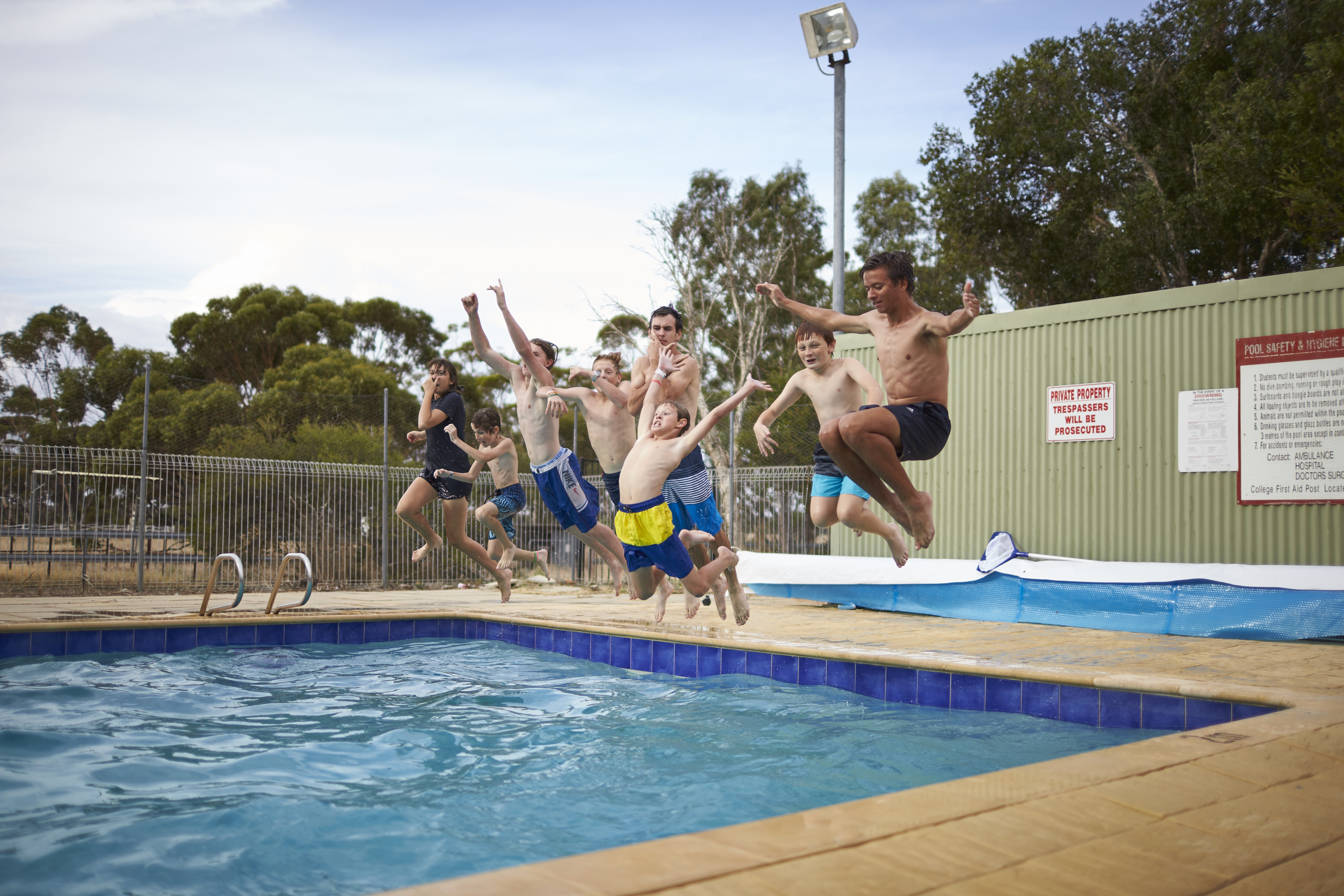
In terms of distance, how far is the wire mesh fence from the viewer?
37.1 feet

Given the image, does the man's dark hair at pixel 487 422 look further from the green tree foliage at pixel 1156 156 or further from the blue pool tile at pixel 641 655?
the green tree foliage at pixel 1156 156

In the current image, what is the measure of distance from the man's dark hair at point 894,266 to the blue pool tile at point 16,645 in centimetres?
650

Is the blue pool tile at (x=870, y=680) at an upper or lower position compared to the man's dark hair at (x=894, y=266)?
lower

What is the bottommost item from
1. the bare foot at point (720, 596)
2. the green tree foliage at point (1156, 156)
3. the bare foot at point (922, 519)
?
the bare foot at point (720, 596)

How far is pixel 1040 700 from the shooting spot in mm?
4734

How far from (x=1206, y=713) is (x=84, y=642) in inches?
292

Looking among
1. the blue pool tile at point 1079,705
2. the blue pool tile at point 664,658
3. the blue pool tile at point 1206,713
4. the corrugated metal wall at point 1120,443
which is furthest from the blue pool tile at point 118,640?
the corrugated metal wall at point 1120,443

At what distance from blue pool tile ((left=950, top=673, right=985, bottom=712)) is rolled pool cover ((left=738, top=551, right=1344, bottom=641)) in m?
3.23

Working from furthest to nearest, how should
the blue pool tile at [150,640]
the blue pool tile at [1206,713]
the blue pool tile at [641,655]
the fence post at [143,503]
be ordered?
the fence post at [143,503] < the blue pool tile at [150,640] < the blue pool tile at [641,655] < the blue pool tile at [1206,713]

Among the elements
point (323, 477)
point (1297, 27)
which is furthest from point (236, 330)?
point (1297, 27)

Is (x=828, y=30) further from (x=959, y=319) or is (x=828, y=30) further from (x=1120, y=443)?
(x=1120, y=443)

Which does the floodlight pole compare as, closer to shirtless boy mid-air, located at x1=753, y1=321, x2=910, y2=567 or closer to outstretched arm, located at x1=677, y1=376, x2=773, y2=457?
shirtless boy mid-air, located at x1=753, y1=321, x2=910, y2=567

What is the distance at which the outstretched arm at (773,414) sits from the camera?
18.5ft

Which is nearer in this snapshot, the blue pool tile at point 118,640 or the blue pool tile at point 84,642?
the blue pool tile at point 84,642
